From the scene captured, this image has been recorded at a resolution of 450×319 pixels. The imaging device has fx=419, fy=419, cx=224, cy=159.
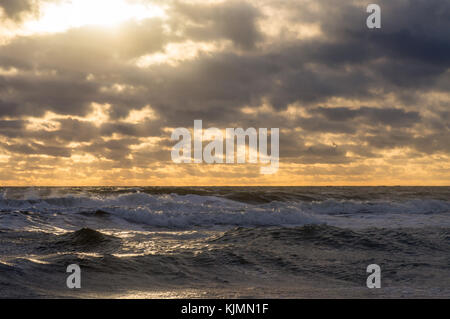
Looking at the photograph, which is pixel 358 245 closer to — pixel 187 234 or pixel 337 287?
pixel 337 287

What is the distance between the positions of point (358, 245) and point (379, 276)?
Result: 370 cm

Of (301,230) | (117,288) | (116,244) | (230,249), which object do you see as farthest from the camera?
(301,230)

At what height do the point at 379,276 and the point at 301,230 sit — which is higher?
the point at 301,230
